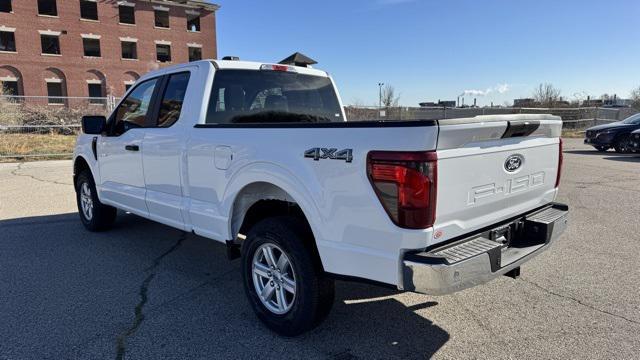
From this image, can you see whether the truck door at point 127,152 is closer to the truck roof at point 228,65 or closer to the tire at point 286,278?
the truck roof at point 228,65

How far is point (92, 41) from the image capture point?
4206 centimetres

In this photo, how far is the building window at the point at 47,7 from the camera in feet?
131

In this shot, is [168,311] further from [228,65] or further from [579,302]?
[579,302]

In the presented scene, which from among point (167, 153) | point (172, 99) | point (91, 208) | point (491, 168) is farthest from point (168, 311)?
point (91, 208)

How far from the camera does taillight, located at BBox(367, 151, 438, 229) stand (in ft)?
7.69

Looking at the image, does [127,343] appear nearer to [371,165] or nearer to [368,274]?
[368,274]

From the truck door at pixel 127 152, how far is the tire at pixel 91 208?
0.38 m

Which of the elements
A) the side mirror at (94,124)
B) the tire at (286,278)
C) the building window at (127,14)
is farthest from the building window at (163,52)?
the tire at (286,278)

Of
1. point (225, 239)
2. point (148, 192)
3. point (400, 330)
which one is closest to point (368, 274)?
point (400, 330)

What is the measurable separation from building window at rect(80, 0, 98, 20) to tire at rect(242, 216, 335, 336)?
46.1m

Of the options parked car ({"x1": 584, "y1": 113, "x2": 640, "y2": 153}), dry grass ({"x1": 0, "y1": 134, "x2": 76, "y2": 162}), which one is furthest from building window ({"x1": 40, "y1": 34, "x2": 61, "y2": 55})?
parked car ({"x1": 584, "y1": 113, "x2": 640, "y2": 153})

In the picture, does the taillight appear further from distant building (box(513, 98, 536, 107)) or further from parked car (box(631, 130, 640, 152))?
distant building (box(513, 98, 536, 107))

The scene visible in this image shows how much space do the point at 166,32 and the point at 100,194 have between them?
44.0m

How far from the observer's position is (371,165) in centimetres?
246
